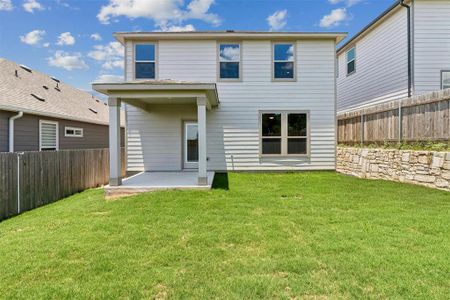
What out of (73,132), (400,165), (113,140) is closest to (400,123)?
(400,165)

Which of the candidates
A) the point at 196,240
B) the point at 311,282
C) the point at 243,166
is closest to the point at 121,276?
the point at 196,240

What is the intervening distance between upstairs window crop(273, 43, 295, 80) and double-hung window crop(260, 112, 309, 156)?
4.91ft

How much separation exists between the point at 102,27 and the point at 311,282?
14.2 m

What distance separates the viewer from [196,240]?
13.4 feet

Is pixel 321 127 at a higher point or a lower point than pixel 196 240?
higher

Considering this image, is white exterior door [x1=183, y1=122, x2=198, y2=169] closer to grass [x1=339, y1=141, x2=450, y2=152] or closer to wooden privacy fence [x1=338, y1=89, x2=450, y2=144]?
wooden privacy fence [x1=338, y1=89, x2=450, y2=144]

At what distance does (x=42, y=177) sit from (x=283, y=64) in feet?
29.3

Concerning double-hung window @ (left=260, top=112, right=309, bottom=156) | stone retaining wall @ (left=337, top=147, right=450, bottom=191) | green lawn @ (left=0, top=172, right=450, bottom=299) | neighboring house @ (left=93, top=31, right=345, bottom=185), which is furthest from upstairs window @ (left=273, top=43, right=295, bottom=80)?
green lawn @ (left=0, top=172, right=450, bottom=299)

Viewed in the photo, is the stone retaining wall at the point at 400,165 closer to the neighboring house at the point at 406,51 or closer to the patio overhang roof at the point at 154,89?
the neighboring house at the point at 406,51

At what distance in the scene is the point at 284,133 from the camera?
35.7ft

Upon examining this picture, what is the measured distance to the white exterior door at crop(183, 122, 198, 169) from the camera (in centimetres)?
1099

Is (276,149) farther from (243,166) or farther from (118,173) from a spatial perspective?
(118,173)

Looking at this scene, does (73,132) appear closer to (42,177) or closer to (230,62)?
(42,177)

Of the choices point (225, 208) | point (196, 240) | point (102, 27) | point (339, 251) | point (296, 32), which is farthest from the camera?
point (102, 27)
